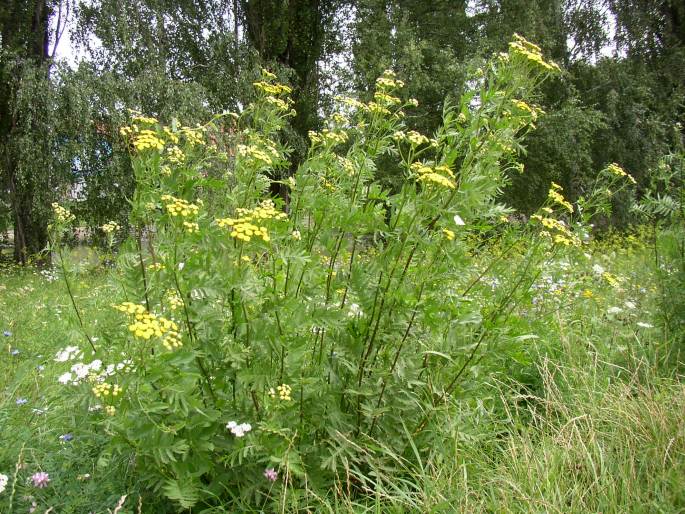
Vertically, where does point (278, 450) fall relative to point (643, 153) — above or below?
below

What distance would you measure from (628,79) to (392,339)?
12775 millimetres

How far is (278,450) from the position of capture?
1832 mm

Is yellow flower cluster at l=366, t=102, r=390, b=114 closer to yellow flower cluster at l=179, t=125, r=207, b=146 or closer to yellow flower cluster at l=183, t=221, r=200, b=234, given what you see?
yellow flower cluster at l=179, t=125, r=207, b=146

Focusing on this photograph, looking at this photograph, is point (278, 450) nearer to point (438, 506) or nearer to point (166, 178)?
point (438, 506)

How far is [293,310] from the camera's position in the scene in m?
1.80

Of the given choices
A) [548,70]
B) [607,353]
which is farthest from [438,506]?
[607,353]

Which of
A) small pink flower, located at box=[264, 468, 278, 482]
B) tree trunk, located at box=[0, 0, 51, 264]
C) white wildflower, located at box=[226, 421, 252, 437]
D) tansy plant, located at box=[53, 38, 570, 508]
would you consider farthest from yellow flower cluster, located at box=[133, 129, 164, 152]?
tree trunk, located at box=[0, 0, 51, 264]

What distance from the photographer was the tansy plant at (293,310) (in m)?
1.73

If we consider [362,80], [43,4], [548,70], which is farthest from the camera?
[362,80]

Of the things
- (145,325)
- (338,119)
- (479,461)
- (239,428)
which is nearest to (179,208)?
(145,325)

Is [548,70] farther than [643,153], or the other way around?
[643,153]

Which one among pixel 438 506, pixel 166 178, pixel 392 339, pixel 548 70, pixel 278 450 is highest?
pixel 548 70

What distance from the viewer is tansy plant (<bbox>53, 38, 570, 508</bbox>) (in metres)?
1.73

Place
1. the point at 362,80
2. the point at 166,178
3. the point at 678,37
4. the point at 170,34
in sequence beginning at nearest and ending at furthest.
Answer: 1. the point at 166,178
2. the point at 170,34
3. the point at 362,80
4. the point at 678,37
